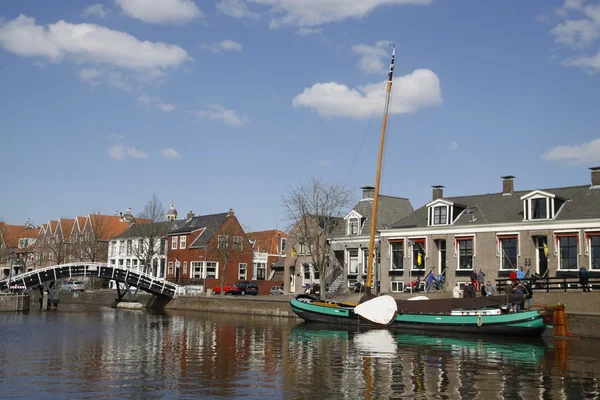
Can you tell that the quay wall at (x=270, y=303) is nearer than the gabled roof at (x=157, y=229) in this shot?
Yes

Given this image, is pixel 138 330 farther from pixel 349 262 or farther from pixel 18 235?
pixel 18 235

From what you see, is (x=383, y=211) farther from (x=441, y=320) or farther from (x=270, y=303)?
(x=441, y=320)

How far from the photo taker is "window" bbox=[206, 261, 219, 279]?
257ft

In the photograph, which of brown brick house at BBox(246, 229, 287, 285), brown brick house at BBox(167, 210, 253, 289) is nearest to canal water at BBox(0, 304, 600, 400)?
brown brick house at BBox(167, 210, 253, 289)

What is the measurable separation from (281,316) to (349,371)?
26.4 m

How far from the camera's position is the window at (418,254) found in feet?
174

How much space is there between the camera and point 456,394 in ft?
62.3

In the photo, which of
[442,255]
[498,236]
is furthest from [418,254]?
[498,236]

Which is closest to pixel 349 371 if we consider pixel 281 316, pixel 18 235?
pixel 281 316

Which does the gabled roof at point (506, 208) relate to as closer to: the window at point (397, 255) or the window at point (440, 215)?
the window at point (440, 215)

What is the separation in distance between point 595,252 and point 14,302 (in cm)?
4542

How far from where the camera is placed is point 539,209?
155 feet

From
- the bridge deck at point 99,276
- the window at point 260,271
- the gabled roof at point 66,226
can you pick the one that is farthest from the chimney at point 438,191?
the gabled roof at point 66,226

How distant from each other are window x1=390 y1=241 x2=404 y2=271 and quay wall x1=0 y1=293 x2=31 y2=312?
31498 millimetres
